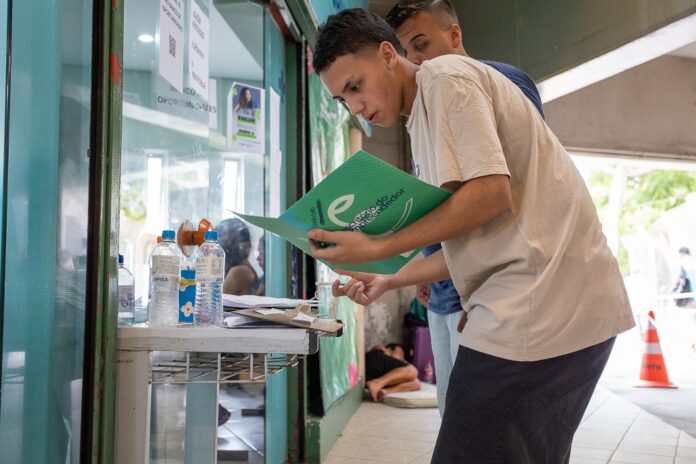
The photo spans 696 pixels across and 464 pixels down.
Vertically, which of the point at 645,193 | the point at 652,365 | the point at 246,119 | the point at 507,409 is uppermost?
the point at 645,193

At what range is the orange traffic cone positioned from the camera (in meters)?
5.30

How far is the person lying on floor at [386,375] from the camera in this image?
188 inches

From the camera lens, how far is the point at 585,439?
3.52m

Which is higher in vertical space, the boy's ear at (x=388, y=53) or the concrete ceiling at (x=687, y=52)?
the concrete ceiling at (x=687, y=52)

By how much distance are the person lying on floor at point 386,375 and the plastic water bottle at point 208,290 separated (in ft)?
11.3

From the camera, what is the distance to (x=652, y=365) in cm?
542

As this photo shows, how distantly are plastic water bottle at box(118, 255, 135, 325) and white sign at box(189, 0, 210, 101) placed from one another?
2.48ft

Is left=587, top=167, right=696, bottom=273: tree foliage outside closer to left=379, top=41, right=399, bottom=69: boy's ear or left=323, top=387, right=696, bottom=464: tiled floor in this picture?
left=323, top=387, right=696, bottom=464: tiled floor

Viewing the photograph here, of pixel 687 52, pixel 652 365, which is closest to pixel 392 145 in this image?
pixel 652 365

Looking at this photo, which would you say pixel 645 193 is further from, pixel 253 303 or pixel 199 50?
pixel 253 303

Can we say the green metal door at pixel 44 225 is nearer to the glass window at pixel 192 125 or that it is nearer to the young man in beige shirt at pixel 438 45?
the glass window at pixel 192 125

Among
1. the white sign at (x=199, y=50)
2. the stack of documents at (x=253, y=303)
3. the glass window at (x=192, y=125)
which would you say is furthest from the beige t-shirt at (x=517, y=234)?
the white sign at (x=199, y=50)

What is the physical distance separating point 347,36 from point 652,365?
5241mm

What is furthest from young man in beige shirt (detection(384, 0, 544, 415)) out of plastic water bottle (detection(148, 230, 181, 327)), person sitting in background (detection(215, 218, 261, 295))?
person sitting in background (detection(215, 218, 261, 295))
